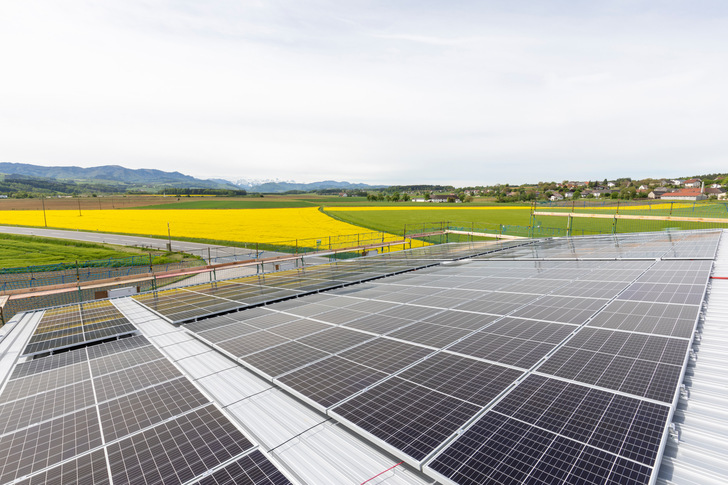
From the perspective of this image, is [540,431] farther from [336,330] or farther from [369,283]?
[369,283]

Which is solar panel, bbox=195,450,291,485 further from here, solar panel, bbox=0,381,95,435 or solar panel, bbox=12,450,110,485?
solar panel, bbox=0,381,95,435

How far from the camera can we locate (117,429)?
5977 mm

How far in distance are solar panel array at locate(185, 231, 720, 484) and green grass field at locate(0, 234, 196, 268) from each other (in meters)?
44.8

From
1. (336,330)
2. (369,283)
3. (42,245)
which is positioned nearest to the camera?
(336,330)

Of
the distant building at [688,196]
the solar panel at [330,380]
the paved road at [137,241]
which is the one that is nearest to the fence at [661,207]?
the distant building at [688,196]

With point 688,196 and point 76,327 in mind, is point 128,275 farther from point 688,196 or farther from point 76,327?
point 688,196

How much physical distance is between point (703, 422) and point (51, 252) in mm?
72311

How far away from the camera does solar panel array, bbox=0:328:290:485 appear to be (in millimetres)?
4871

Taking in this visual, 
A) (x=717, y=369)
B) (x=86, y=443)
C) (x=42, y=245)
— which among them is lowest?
(x=42, y=245)

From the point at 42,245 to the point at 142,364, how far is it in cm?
6995

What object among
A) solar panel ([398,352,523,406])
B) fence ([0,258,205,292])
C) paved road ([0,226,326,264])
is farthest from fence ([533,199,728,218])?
fence ([0,258,205,292])

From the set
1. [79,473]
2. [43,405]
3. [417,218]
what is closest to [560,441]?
[79,473]

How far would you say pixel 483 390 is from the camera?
608cm

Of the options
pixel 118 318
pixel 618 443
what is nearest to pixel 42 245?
pixel 118 318
